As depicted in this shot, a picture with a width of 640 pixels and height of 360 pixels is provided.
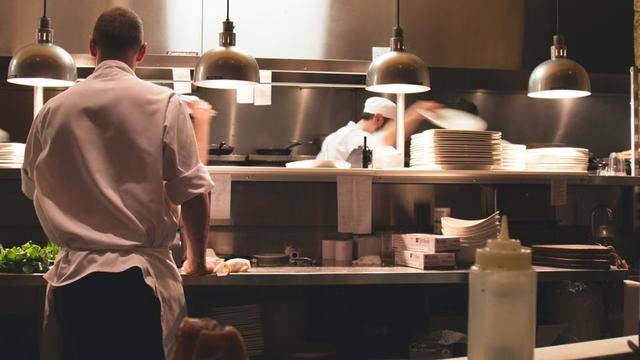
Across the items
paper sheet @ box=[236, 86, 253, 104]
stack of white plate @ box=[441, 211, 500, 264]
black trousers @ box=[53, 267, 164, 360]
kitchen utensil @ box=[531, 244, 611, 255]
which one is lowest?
black trousers @ box=[53, 267, 164, 360]

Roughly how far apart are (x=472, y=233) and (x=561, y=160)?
0.93 meters

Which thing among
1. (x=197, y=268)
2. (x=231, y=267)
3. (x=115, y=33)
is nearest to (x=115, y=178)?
(x=115, y=33)

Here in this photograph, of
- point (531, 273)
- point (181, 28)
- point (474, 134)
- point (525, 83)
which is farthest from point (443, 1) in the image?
point (531, 273)

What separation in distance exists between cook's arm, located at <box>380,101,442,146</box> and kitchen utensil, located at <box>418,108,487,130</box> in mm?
252

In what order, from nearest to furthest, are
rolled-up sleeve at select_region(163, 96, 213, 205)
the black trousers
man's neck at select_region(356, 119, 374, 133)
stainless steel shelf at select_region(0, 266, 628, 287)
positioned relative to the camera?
the black trousers
rolled-up sleeve at select_region(163, 96, 213, 205)
stainless steel shelf at select_region(0, 266, 628, 287)
man's neck at select_region(356, 119, 374, 133)

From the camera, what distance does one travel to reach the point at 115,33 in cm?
229

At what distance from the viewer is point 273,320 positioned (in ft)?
12.8

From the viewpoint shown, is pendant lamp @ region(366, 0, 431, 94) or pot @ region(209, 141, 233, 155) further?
pot @ region(209, 141, 233, 155)

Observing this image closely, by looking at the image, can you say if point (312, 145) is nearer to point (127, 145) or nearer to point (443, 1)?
point (443, 1)

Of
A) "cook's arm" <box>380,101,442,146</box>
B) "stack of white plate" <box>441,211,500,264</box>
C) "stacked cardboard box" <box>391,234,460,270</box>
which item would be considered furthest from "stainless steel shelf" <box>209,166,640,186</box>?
"cook's arm" <box>380,101,442,146</box>

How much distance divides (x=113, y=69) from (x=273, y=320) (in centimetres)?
208

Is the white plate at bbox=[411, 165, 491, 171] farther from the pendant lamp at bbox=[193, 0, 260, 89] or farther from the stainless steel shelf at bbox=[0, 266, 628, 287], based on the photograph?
the pendant lamp at bbox=[193, 0, 260, 89]

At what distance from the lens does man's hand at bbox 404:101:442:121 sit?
588 centimetres

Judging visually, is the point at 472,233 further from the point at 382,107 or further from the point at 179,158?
the point at 382,107
